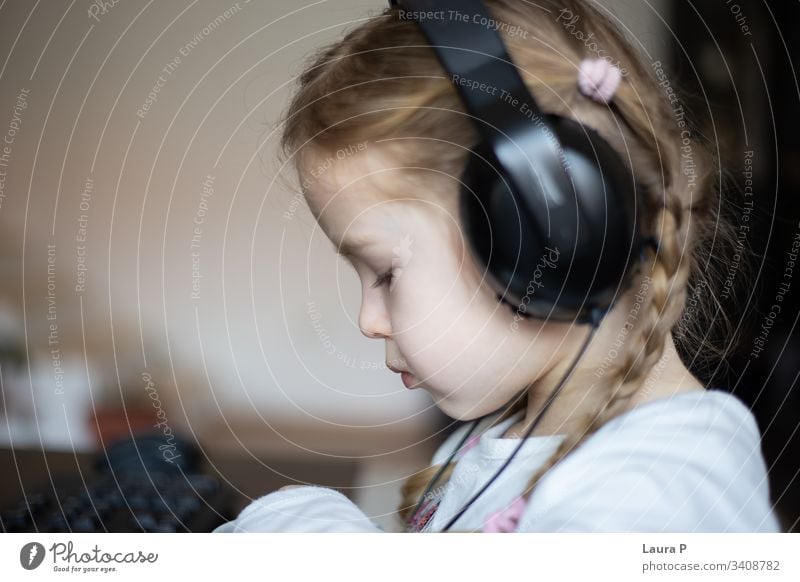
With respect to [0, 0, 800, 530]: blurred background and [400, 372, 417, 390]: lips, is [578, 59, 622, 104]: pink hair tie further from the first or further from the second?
[400, 372, 417, 390]: lips

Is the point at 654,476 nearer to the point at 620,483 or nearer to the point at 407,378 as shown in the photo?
the point at 620,483

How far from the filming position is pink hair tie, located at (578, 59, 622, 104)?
1.88ft

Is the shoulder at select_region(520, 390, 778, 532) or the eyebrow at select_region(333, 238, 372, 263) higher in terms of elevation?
the eyebrow at select_region(333, 238, 372, 263)

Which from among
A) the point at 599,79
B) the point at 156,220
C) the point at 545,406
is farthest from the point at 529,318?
the point at 156,220

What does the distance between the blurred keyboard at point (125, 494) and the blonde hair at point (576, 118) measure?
0.56ft

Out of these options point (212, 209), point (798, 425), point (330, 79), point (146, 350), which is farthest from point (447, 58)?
point (798, 425)

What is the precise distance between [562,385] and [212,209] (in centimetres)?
31

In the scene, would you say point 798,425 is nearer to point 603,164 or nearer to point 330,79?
point 603,164

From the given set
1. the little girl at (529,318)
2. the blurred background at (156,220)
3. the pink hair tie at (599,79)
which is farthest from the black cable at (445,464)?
the pink hair tie at (599,79)

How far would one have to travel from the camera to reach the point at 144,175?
59 centimetres

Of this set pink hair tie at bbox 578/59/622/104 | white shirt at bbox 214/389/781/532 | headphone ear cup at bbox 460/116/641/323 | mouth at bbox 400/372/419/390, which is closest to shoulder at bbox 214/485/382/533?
white shirt at bbox 214/389/781/532

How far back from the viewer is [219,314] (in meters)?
0.59

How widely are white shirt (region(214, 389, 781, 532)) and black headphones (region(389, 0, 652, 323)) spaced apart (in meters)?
0.13

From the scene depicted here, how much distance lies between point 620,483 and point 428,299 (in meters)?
0.20
